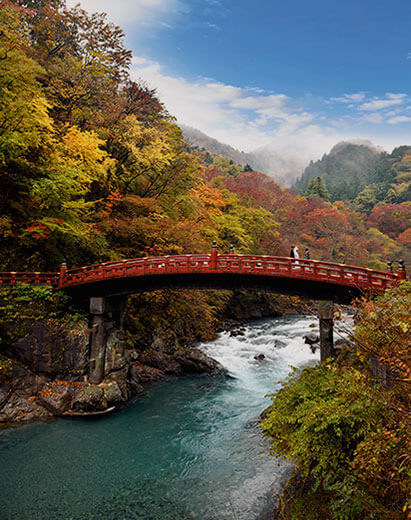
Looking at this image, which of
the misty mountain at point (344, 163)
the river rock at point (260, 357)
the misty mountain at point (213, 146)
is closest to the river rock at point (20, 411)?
the river rock at point (260, 357)

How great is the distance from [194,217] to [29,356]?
54.8 ft

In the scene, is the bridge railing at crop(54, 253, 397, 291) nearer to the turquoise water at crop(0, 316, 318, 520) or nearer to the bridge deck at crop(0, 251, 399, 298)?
the bridge deck at crop(0, 251, 399, 298)

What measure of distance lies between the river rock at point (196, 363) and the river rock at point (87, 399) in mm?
6868

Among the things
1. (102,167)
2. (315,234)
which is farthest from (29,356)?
(315,234)

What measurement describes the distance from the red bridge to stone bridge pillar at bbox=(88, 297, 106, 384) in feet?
2.65

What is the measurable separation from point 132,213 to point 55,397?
42.7 ft

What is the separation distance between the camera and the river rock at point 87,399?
15.1 meters

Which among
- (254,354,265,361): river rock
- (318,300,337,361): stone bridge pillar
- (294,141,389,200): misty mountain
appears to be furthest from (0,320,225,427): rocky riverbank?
(294,141,389,200): misty mountain

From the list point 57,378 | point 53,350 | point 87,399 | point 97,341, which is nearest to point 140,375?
point 97,341

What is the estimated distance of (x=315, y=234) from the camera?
169ft

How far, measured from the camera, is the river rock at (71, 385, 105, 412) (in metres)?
15.1

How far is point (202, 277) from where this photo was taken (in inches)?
707

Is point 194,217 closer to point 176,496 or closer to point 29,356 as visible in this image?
point 29,356

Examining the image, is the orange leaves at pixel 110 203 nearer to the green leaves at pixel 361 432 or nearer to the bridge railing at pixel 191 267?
the bridge railing at pixel 191 267
